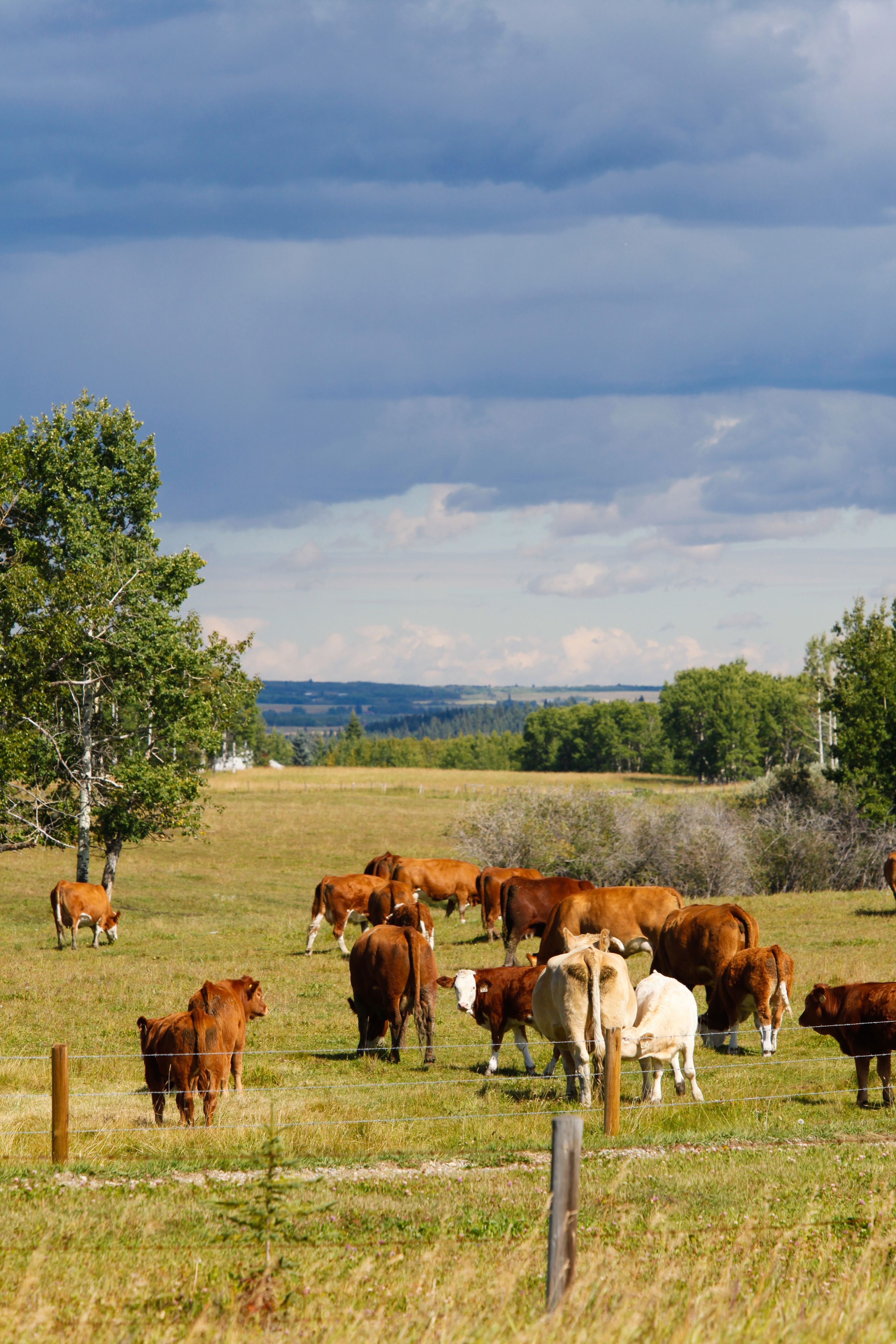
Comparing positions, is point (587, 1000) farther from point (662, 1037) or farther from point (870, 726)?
point (870, 726)

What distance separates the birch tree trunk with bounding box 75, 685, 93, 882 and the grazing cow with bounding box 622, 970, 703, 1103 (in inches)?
877

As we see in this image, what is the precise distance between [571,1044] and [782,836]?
31.9 meters

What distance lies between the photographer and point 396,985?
14141mm

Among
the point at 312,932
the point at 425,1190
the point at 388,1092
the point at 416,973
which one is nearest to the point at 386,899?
the point at 312,932

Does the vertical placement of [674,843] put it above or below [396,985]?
below

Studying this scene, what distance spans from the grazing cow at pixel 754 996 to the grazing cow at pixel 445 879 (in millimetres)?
14113

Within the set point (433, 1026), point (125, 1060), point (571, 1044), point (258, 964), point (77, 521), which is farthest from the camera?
point (77, 521)

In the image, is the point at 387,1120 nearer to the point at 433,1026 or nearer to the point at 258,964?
the point at 433,1026

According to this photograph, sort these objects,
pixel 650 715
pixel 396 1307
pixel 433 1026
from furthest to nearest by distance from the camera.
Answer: pixel 650 715 < pixel 433 1026 < pixel 396 1307

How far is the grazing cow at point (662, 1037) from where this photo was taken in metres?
11.6

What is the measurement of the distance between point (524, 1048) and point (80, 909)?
46.2 feet

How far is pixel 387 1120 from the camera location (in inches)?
398

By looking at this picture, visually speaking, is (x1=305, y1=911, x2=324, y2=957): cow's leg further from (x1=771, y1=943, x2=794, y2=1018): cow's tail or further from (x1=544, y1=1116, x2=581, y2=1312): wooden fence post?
(x1=544, y1=1116, x2=581, y2=1312): wooden fence post

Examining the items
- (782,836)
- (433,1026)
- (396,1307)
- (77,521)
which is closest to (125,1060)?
(433,1026)
